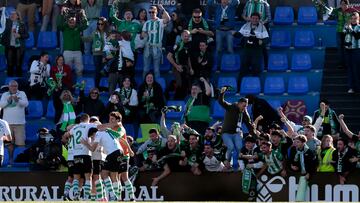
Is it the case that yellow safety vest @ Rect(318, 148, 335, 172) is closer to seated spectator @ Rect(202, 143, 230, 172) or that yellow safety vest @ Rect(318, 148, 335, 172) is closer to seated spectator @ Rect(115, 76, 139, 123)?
seated spectator @ Rect(202, 143, 230, 172)

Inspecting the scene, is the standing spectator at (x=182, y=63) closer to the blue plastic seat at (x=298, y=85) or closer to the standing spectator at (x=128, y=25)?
the standing spectator at (x=128, y=25)

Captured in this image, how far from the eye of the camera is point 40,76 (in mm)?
29703

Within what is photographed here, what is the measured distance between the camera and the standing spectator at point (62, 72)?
29.5 m

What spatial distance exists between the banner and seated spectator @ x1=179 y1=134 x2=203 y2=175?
156 mm

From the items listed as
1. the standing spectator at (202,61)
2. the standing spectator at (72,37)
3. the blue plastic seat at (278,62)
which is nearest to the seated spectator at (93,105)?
the standing spectator at (72,37)

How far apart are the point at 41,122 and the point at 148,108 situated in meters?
2.71

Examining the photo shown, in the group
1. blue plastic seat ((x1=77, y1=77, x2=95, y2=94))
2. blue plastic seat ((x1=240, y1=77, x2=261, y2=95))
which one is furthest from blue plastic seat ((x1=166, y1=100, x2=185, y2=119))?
blue plastic seat ((x1=77, y1=77, x2=95, y2=94))

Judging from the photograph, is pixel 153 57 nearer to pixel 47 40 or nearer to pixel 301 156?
pixel 47 40

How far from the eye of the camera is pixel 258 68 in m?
29.6

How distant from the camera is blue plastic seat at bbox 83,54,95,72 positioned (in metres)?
30.9

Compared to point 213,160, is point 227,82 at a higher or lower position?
higher

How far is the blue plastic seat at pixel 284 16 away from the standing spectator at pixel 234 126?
4.63 m

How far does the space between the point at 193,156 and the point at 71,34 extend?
561cm

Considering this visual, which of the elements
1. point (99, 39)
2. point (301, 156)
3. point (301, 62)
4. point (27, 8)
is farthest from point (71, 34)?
point (301, 156)
